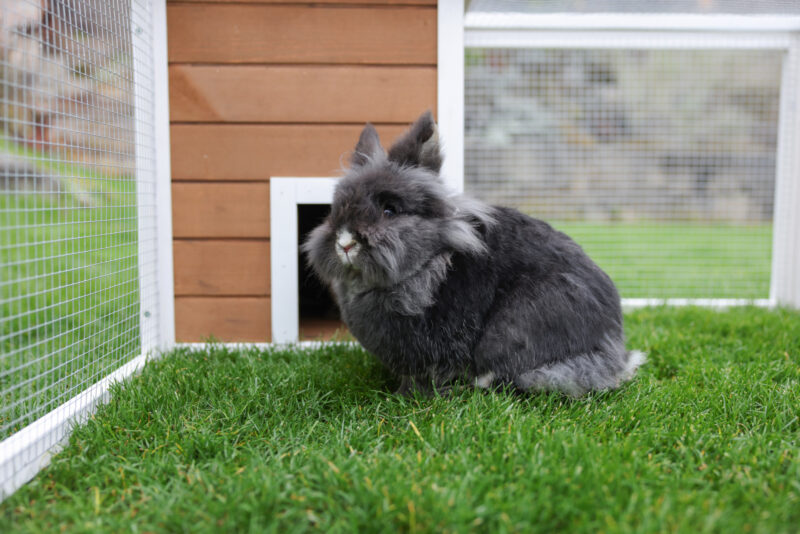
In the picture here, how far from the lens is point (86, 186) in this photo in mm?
2529

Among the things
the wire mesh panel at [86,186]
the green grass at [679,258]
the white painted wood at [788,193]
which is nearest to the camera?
the wire mesh panel at [86,186]

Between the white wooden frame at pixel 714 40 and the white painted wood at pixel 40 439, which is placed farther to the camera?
the white wooden frame at pixel 714 40

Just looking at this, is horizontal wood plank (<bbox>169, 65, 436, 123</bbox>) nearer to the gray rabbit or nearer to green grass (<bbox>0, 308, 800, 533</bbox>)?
the gray rabbit

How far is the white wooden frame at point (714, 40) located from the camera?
304cm

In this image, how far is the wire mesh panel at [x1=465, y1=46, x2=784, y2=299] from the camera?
15.9 ft

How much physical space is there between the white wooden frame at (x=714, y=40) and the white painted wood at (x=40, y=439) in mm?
2419

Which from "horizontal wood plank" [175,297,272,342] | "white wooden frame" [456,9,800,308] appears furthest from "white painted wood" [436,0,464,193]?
"horizontal wood plank" [175,297,272,342]

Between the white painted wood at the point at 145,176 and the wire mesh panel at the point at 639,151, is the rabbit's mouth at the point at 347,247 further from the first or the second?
the wire mesh panel at the point at 639,151

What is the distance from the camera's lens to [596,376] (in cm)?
189

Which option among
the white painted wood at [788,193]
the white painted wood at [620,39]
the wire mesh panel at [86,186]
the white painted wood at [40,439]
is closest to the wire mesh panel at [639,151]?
the white painted wood at [788,193]

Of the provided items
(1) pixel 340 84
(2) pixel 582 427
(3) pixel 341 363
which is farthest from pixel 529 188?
(2) pixel 582 427

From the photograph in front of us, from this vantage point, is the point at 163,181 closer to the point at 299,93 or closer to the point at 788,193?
the point at 299,93

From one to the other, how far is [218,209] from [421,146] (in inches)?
44.6

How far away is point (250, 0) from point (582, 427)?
7.16 ft
